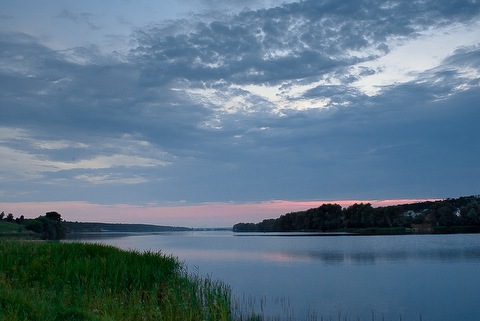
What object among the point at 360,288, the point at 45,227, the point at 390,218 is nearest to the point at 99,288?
the point at 360,288

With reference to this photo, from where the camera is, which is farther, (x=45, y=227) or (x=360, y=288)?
(x=45, y=227)

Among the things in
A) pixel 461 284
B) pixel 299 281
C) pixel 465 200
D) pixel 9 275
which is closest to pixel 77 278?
pixel 9 275

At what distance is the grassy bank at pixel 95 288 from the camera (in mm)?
11117

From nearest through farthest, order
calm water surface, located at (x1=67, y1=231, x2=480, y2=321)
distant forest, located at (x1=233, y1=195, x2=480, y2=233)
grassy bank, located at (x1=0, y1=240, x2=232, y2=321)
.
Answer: grassy bank, located at (x1=0, y1=240, x2=232, y2=321) → calm water surface, located at (x1=67, y1=231, x2=480, y2=321) → distant forest, located at (x1=233, y1=195, x2=480, y2=233)

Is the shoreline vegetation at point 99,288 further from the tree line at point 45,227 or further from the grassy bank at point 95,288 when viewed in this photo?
the tree line at point 45,227

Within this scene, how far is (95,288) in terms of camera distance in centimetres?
1471

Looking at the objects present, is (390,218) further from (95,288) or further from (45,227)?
(95,288)

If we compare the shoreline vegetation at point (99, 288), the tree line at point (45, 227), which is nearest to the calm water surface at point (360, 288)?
the shoreline vegetation at point (99, 288)

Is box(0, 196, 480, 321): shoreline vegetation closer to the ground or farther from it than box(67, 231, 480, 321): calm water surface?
farther from it

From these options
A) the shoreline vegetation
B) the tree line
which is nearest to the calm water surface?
the shoreline vegetation

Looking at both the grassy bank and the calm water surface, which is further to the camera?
the calm water surface

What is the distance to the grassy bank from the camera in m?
11.1

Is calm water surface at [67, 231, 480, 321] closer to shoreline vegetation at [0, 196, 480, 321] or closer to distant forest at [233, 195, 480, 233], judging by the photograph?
shoreline vegetation at [0, 196, 480, 321]

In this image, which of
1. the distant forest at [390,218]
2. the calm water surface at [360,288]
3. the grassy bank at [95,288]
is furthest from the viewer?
the distant forest at [390,218]
